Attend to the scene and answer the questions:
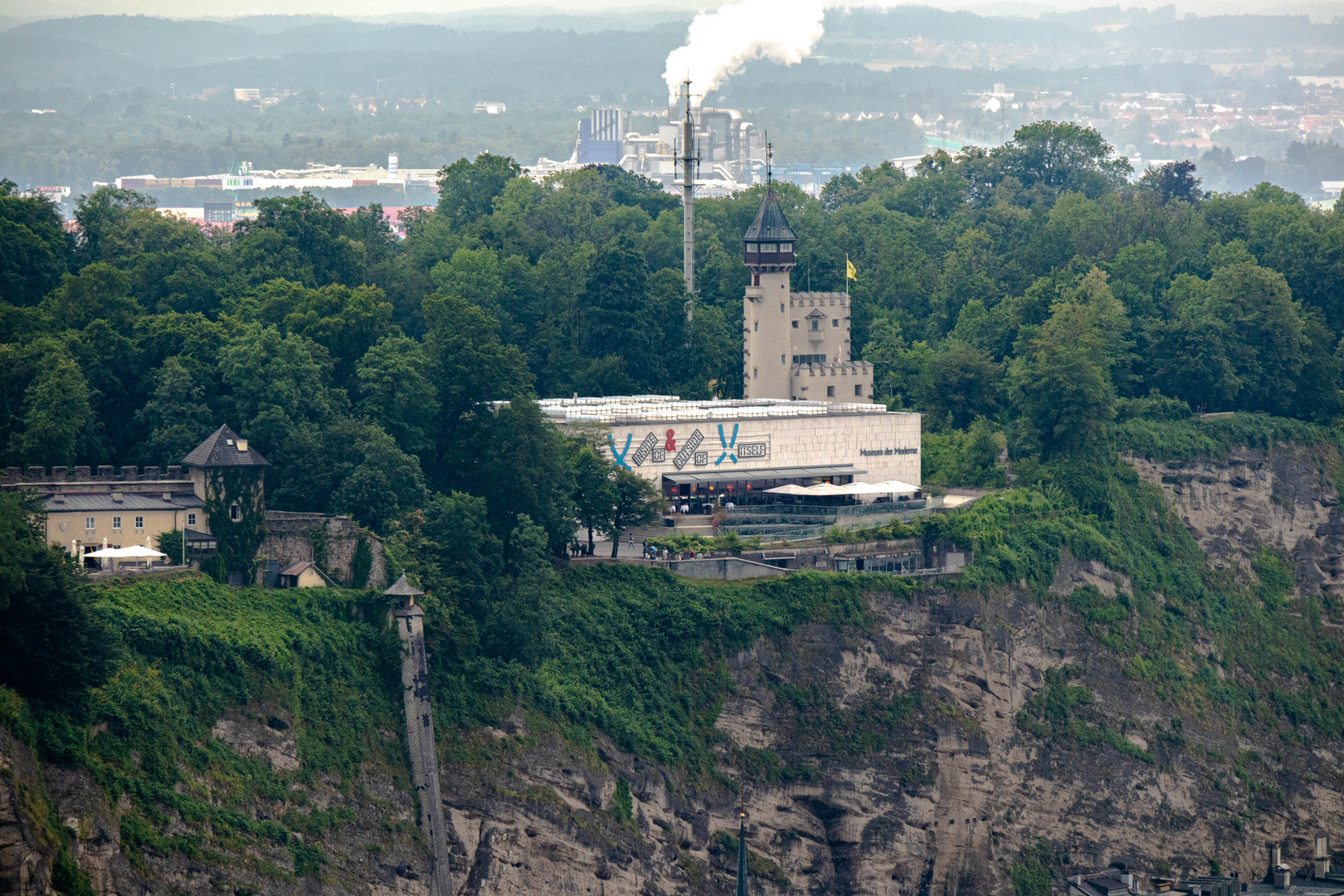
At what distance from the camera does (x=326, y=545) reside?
84.2 meters

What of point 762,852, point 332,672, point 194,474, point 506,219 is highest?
point 506,219

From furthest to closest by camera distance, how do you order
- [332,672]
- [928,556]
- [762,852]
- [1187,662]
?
[1187,662] < [928,556] < [762,852] < [332,672]

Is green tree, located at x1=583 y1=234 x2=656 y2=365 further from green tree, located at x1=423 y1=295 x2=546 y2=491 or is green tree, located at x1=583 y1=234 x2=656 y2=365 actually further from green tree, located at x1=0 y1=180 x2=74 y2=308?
green tree, located at x1=0 y1=180 x2=74 y2=308

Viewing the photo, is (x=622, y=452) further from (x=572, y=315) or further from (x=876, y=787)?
(x=572, y=315)

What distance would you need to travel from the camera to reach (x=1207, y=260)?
457 ft

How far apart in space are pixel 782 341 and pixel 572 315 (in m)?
9.69

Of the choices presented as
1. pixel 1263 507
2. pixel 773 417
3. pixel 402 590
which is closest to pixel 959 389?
pixel 1263 507

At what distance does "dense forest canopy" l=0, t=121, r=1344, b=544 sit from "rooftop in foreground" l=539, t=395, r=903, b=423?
8.72ft

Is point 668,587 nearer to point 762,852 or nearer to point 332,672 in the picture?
point 762,852

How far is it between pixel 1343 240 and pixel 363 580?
7418cm

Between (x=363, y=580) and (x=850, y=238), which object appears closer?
(x=363, y=580)

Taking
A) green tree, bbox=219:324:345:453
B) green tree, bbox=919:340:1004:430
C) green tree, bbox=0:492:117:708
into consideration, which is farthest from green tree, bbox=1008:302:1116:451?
green tree, bbox=0:492:117:708

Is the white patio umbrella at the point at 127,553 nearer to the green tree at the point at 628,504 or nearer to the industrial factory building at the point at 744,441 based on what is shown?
the green tree at the point at 628,504

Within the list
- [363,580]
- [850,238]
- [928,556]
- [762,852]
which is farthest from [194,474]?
[850,238]
